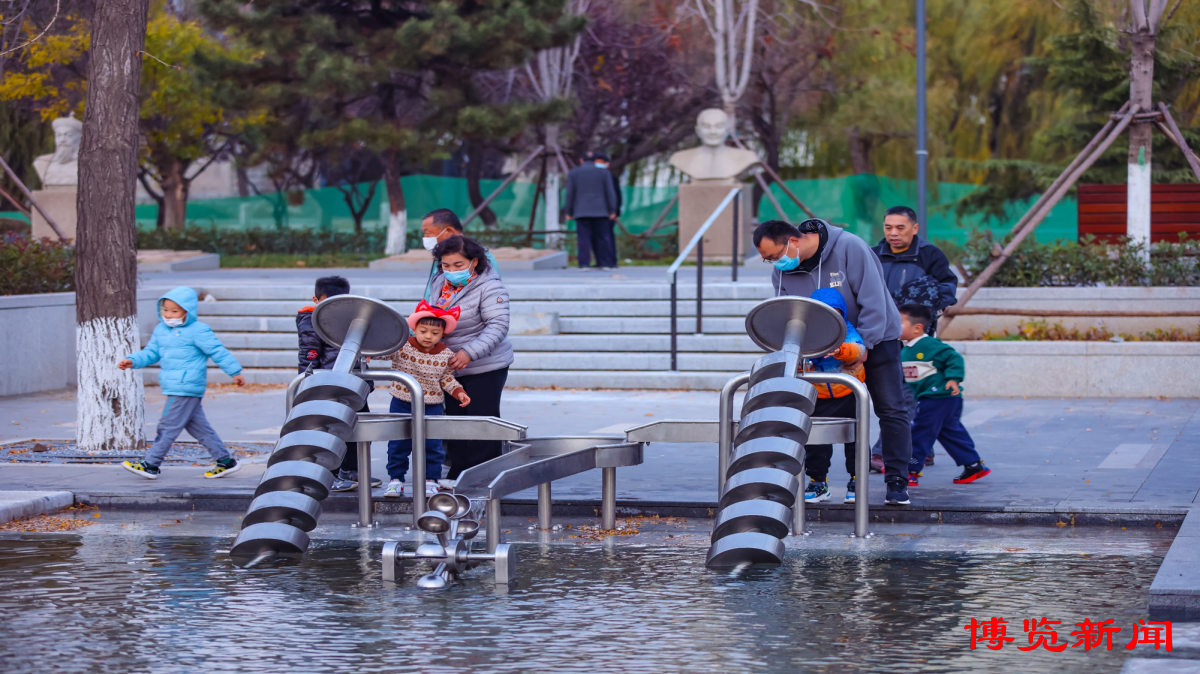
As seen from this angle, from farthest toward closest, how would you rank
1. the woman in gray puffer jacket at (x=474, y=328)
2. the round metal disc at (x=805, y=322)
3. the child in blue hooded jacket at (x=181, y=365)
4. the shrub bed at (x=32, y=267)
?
the shrub bed at (x=32, y=267) → the child in blue hooded jacket at (x=181, y=365) → the woman in gray puffer jacket at (x=474, y=328) → the round metal disc at (x=805, y=322)

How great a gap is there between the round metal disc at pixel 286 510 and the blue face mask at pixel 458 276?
1.93m

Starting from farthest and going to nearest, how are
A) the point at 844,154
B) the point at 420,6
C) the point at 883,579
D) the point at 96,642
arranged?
the point at 844,154, the point at 420,6, the point at 883,579, the point at 96,642

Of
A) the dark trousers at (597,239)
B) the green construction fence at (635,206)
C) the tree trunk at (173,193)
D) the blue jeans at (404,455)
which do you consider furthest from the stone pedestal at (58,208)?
the blue jeans at (404,455)

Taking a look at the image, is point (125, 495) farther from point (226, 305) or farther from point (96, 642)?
point (226, 305)

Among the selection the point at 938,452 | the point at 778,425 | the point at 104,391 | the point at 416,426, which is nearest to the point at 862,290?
the point at 778,425

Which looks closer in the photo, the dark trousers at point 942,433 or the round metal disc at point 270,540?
the round metal disc at point 270,540

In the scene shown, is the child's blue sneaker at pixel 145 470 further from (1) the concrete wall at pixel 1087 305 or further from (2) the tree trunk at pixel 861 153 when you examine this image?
(2) the tree trunk at pixel 861 153

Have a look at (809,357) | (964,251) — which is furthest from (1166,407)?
(809,357)

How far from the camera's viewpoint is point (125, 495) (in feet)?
26.2

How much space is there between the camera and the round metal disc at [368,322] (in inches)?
263

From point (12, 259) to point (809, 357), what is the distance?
33.7 feet

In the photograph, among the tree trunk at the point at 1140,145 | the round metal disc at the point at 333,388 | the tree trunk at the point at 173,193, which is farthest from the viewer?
the tree trunk at the point at 173,193

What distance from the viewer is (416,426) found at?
273 inches

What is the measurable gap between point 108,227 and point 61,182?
1721 centimetres
